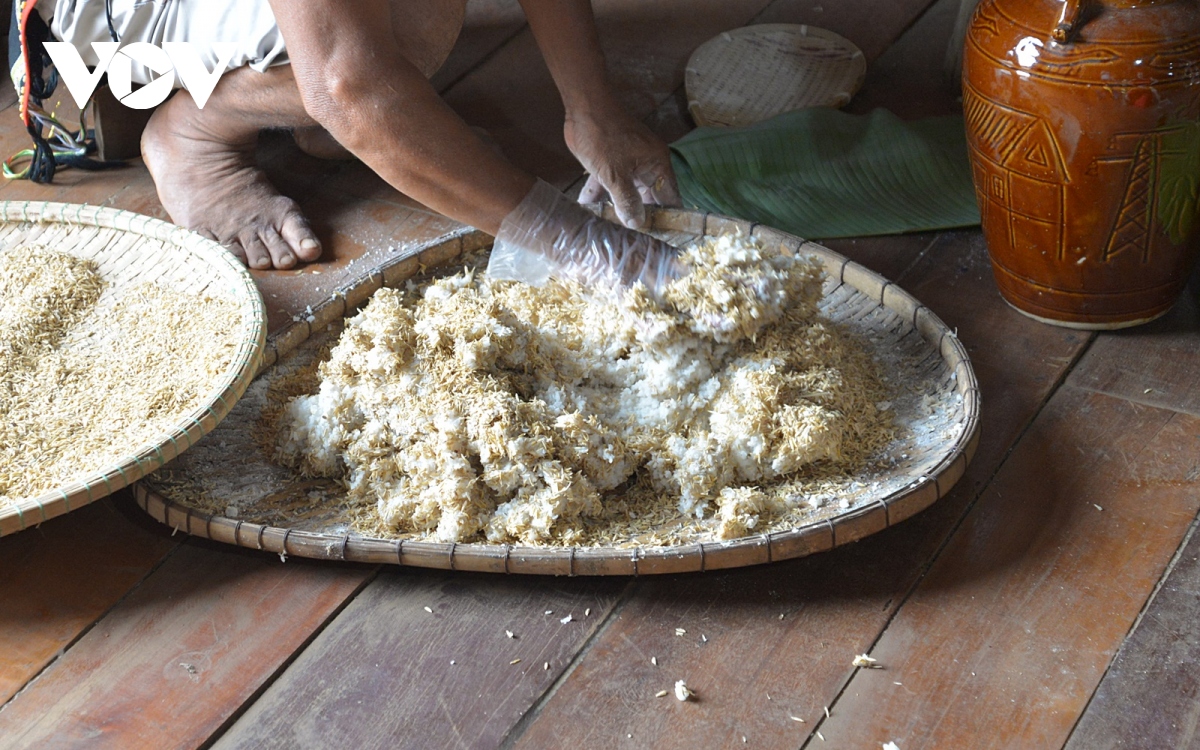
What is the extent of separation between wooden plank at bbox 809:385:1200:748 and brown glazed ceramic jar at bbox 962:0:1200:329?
216 millimetres

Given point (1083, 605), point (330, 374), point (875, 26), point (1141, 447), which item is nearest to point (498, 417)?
point (330, 374)

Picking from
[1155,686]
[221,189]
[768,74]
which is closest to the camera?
[1155,686]

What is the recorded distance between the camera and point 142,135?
2.21m

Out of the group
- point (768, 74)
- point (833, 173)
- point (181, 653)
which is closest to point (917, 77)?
point (768, 74)

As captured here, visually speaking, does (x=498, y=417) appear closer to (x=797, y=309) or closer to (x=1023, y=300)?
(x=797, y=309)

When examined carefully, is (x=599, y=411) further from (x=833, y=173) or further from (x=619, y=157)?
(x=833, y=173)

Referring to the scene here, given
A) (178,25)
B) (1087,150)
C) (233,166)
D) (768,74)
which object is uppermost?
(178,25)

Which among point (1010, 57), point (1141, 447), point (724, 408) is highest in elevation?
point (1010, 57)

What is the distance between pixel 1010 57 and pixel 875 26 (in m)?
1.17

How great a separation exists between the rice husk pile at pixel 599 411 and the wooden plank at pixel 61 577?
233mm

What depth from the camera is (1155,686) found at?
1.21m

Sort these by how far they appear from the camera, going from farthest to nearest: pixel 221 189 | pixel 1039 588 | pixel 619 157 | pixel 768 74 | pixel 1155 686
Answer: pixel 768 74 → pixel 221 189 → pixel 619 157 → pixel 1039 588 → pixel 1155 686

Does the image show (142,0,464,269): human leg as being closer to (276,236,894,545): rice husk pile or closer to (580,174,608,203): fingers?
(580,174,608,203): fingers

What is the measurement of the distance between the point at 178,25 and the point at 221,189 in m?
0.29
